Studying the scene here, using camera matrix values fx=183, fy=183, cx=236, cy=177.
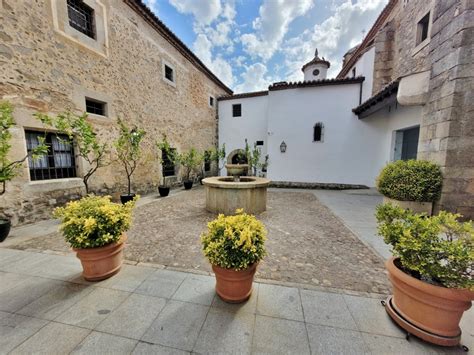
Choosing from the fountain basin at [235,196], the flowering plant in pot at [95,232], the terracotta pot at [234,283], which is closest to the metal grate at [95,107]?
the fountain basin at [235,196]

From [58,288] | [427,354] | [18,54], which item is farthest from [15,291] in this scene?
[18,54]

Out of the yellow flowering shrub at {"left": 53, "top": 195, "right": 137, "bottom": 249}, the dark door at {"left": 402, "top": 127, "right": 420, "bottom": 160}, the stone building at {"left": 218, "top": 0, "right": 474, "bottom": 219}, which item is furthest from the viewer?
the dark door at {"left": 402, "top": 127, "right": 420, "bottom": 160}

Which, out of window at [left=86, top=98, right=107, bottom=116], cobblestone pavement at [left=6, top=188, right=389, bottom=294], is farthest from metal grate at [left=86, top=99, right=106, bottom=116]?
cobblestone pavement at [left=6, top=188, right=389, bottom=294]

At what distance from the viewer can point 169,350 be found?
1.37 m

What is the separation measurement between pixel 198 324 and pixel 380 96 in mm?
7985

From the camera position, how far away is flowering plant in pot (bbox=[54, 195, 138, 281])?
2.00 m

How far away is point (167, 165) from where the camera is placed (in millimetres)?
8875

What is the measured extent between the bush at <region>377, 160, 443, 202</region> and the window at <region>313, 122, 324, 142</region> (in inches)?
186

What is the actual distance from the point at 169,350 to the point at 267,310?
880 mm

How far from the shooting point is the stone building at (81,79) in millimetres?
3854

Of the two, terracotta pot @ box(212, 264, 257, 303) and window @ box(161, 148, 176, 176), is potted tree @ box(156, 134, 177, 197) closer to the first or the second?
window @ box(161, 148, 176, 176)

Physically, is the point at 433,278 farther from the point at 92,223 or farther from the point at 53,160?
the point at 53,160

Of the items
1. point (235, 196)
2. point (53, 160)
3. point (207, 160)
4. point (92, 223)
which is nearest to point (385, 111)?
point (235, 196)

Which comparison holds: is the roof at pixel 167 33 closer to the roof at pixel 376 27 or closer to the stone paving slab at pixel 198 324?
the roof at pixel 376 27
